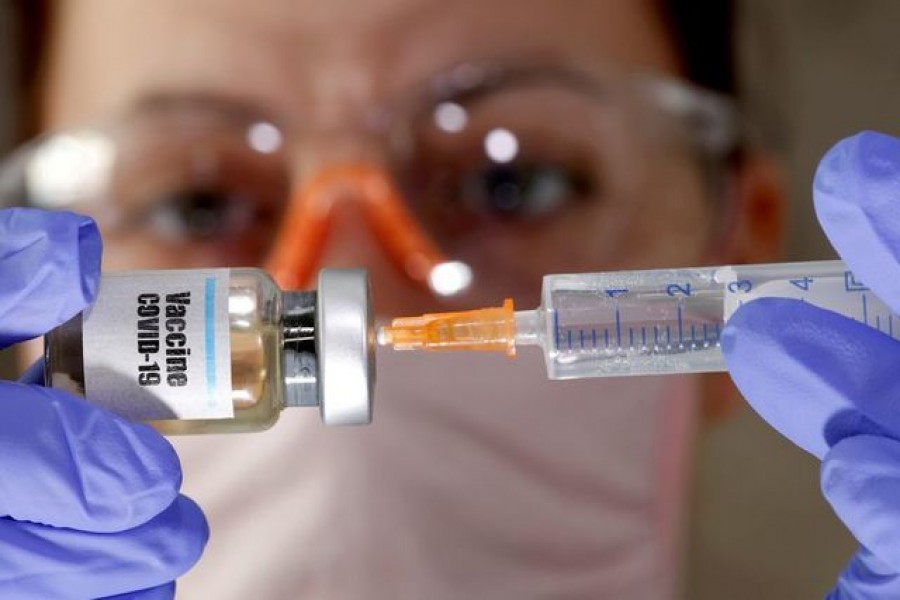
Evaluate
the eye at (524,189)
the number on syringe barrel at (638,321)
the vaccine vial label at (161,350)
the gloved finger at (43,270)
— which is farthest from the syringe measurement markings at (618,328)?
the eye at (524,189)

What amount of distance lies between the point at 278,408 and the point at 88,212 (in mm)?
819

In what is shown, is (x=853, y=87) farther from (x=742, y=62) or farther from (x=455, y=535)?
(x=455, y=535)

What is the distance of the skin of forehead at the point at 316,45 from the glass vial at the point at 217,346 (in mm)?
669

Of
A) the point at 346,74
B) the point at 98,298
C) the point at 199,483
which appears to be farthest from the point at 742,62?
the point at 98,298

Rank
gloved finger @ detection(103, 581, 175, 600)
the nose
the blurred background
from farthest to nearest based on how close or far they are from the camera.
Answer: the blurred background < the nose < gloved finger @ detection(103, 581, 175, 600)

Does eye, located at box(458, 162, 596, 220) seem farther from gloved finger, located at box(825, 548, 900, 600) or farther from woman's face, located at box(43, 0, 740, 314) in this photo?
gloved finger, located at box(825, 548, 900, 600)

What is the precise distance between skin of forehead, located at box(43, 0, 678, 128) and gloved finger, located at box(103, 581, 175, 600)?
0.78 m

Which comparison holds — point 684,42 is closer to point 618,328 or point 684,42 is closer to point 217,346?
point 618,328

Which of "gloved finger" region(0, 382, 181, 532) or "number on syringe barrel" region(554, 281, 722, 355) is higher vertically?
"number on syringe barrel" region(554, 281, 722, 355)

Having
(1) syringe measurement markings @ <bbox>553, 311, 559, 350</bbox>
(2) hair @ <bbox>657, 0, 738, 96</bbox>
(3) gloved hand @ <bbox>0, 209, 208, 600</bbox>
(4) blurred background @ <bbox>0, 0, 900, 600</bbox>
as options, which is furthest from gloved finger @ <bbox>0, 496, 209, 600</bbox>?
(4) blurred background @ <bbox>0, 0, 900, 600</bbox>

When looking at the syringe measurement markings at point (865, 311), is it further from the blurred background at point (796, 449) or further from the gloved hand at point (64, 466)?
the blurred background at point (796, 449)

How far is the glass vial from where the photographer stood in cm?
88

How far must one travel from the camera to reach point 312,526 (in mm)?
1325

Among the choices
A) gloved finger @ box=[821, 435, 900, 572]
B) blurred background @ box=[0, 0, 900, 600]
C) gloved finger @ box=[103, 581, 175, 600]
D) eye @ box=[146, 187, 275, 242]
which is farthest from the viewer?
blurred background @ box=[0, 0, 900, 600]
